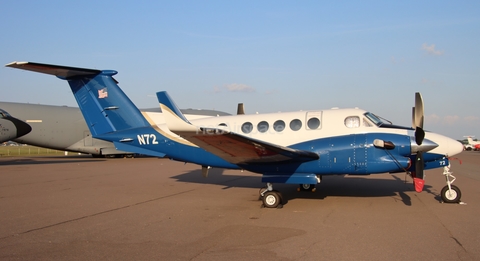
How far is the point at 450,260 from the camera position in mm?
5664

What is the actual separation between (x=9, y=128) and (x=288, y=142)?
20.6 m

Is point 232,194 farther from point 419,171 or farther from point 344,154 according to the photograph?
point 419,171

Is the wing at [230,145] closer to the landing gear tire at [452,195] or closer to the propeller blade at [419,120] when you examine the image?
the propeller blade at [419,120]

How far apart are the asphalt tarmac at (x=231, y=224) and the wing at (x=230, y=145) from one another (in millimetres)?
1290

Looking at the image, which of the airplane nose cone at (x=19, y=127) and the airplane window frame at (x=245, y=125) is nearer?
the airplane window frame at (x=245, y=125)

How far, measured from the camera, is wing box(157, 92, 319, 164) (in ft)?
28.8

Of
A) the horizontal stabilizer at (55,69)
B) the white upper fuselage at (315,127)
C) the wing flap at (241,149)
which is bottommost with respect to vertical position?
the wing flap at (241,149)

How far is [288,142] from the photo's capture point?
1118 cm

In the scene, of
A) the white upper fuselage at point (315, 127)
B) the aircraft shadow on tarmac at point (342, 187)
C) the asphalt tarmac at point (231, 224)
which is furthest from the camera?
the aircraft shadow on tarmac at point (342, 187)

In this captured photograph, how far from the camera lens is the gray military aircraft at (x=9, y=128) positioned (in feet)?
79.9

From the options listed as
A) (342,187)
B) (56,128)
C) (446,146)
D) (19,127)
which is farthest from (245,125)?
(56,128)

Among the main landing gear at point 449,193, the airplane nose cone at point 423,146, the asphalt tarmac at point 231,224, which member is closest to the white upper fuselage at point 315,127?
the airplane nose cone at point 423,146

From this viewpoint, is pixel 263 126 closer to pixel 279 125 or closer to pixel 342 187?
pixel 279 125

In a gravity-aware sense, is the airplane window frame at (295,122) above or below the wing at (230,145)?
above
